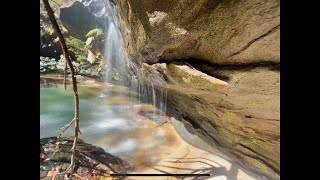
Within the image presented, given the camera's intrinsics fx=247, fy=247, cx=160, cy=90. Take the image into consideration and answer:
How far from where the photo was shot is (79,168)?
503 centimetres

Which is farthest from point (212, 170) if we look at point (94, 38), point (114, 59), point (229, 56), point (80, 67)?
point (94, 38)

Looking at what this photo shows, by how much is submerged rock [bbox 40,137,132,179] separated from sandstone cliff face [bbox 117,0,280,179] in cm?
243


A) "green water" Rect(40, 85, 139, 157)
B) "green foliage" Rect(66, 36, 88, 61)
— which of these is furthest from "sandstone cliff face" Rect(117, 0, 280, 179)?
"green foliage" Rect(66, 36, 88, 61)

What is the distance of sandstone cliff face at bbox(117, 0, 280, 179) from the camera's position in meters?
2.38

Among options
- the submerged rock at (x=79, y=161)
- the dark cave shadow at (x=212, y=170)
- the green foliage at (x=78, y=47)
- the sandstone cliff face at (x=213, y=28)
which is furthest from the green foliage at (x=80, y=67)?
the sandstone cliff face at (x=213, y=28)

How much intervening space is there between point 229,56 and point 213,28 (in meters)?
0.38

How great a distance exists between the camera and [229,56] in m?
2.81

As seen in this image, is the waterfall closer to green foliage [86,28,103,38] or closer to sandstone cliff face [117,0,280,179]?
green foliage [86,28,103,38]

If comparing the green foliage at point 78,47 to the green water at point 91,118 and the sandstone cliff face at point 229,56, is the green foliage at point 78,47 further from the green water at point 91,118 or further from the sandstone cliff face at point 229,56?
the sandstone cliff face at point 229,56

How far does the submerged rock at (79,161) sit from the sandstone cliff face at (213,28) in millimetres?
3012

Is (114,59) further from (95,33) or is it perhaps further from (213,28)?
(213,28)

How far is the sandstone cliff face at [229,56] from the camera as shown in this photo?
2.38 m
